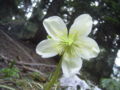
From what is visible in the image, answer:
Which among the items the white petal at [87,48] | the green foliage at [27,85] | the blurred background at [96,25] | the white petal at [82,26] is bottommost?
the blurred background at [96,25]

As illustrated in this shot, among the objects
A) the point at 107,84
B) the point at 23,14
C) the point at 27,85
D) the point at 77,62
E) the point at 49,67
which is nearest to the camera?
the point at 77,62

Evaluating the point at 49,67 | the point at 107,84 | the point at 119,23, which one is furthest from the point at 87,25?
the point at 119,23

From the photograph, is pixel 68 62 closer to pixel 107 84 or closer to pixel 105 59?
pixel 107 84

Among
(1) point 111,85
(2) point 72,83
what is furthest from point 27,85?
(1) point 111,85

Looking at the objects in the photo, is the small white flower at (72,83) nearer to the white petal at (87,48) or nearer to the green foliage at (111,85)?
the green foliage at (111,85)

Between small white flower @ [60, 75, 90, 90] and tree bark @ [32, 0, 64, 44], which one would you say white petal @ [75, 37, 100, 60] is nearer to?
small white flower @ [60, 75, 90, 90]

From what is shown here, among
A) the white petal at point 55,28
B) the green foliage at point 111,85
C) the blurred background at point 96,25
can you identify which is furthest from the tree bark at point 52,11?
the white petal at point 55,28
